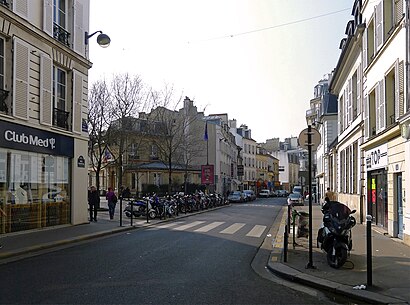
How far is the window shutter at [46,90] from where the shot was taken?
16016 mm

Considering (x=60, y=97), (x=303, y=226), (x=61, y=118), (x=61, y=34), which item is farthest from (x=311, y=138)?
(x=61, y=34)

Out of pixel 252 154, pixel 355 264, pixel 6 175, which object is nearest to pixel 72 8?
pixel 6 175

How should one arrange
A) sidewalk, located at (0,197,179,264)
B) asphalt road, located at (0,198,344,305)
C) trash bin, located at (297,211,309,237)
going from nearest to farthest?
1. asphalt road, located at (0,198,344,305)
2. sidewalk, located at (0,197,179,264)
3. trash bin, located at (297,211,309,237)

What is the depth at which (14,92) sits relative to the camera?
47.6 feet

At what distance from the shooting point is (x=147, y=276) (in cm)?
842

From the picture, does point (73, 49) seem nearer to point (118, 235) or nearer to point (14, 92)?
point (14, 92)

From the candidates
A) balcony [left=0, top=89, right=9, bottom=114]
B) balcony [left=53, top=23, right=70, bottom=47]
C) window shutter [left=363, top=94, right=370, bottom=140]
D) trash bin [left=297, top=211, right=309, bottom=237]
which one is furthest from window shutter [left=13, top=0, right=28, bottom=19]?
window shutter [left=363, top=94, right=370, bottom=140]

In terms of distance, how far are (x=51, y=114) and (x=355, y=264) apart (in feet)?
39.5

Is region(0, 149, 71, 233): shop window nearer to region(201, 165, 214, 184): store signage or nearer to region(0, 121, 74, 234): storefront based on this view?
region(0, 121, 74, 234): storefront

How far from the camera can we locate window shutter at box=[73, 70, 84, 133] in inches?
723

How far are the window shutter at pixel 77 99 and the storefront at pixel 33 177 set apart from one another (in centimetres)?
78

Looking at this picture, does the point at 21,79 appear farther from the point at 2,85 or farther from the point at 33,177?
the point at 33,177

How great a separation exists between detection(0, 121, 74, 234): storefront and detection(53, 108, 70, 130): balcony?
1.57ft

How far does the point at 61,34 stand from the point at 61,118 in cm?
328
